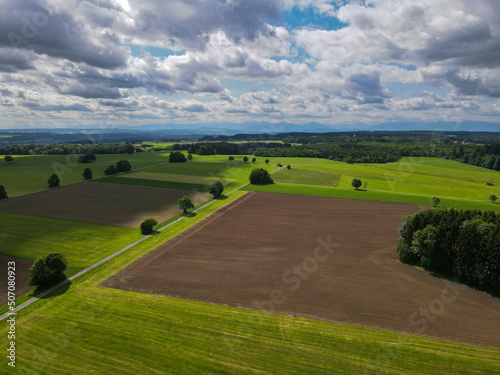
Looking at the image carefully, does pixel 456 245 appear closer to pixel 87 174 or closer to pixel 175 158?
pixel 87 174

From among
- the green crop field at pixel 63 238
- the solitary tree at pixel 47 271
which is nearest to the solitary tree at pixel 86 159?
the green crop field at pixel 63 238

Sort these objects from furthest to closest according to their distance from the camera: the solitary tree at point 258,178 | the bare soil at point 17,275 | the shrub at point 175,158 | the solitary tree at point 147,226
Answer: the shrub at point 175,158, the solitary tree at point 258,178, the solitary tree at point 147,226, the bare soil at point 17,275

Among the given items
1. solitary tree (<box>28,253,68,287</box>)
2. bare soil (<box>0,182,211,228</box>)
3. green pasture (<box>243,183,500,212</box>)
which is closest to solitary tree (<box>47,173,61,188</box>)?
bare soil (<box>0,182,211,228</box>)

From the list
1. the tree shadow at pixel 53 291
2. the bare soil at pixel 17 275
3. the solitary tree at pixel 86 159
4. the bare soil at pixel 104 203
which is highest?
the solitary tree at pixel 86 159

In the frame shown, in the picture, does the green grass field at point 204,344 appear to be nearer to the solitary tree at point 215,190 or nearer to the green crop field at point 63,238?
the green crop field at point 63,238

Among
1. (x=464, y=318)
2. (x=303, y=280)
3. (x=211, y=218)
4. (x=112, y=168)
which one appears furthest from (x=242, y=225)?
(x=112, y=168)

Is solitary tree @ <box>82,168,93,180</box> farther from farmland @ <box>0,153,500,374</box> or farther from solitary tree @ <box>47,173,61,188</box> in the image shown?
farmland @ <box>0,153,500,374</box>

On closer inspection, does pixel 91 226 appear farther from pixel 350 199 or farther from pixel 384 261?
pixel 350 199

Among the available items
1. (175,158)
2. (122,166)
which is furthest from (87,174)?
(175,158)
